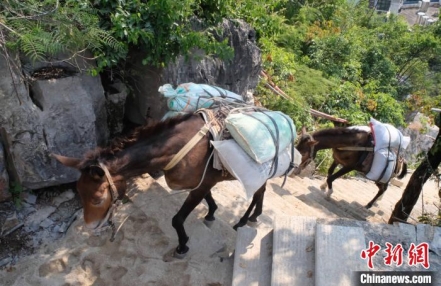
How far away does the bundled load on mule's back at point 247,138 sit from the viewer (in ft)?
12.4

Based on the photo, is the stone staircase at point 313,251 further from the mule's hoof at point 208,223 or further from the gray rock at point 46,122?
the gray rock at point 46,122

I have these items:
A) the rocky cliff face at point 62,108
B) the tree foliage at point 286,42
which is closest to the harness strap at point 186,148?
the tree foliage at point 286,42

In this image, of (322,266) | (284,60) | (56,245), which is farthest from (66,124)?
(284,60)

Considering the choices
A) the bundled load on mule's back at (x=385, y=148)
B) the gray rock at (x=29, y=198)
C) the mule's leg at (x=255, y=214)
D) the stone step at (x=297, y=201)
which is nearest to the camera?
the gray rock at (x=29, y=198)

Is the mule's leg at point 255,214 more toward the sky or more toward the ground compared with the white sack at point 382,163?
more toward the sky

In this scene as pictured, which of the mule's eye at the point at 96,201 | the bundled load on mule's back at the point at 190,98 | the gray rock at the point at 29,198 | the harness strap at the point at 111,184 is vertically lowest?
the gray rock at the point at 29,198

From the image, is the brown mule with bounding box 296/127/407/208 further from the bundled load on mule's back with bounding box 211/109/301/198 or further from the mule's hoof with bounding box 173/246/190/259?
the mule's hoof with bounding box 173/246/190/259

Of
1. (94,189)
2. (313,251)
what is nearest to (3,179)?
(94,189)

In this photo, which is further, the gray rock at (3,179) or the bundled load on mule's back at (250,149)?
the gray rock at (3,179)

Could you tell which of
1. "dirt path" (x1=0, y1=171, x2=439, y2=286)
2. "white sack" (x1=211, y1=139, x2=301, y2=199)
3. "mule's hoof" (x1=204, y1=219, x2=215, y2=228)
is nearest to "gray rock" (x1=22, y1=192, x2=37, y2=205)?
"dirt path" (x1=0, y1=171, x2=439, y2=286)

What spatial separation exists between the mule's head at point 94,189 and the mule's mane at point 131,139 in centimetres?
9

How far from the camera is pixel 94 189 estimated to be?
3301 mm

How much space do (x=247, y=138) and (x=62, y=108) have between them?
99.2 inches

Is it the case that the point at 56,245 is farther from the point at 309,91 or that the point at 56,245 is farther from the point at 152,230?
the point at 309,91
